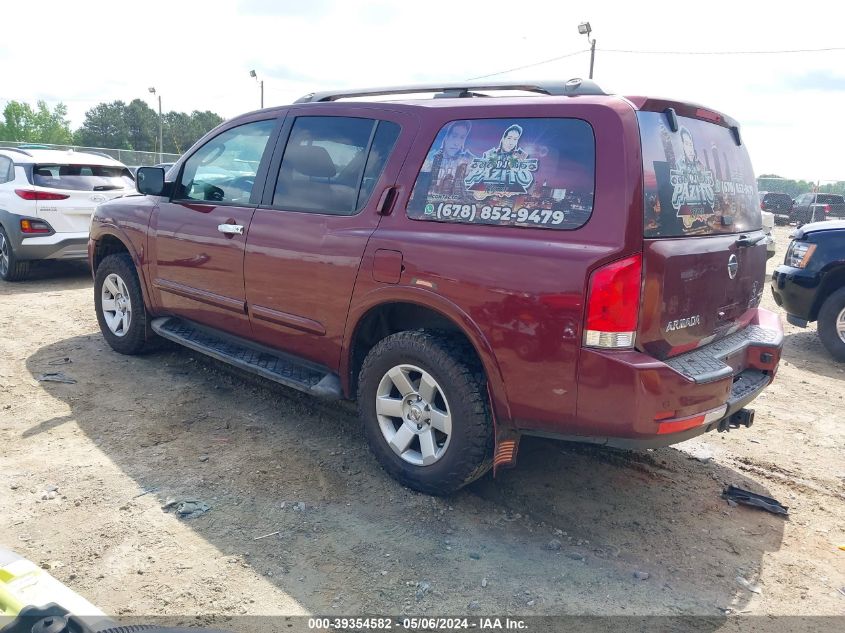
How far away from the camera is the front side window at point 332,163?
12.5 feet

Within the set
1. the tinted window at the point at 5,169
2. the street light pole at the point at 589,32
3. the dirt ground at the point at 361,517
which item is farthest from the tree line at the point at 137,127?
the dirt ground at the point at 361,517

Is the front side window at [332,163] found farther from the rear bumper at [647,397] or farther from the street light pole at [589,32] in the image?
the street light pole at [589,32]

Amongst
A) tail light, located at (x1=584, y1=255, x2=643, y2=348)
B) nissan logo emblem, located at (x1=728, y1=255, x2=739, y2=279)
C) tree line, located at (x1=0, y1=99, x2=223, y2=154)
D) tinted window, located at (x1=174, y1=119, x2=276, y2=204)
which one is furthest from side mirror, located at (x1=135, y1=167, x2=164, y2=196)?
tree line, located at (x1=0, y1=99, x2=223, y2=154)

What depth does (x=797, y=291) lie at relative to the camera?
6.87m

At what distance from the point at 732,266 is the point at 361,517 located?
7.23 feet

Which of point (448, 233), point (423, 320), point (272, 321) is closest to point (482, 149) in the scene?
point (448, 233)

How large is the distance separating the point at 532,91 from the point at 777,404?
3354 millimetres

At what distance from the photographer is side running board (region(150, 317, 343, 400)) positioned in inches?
158

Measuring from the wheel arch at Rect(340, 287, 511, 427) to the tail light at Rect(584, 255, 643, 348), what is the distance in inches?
20.2

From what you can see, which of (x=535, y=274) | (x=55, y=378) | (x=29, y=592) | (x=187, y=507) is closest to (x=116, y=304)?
(x=55, y=378)

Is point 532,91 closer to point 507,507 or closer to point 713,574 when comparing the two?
point 507,507

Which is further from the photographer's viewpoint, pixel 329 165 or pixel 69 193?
pixel 69 193

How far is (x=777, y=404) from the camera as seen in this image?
5332 mm

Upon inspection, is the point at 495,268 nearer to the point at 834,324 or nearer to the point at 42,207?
the point at 834,324
